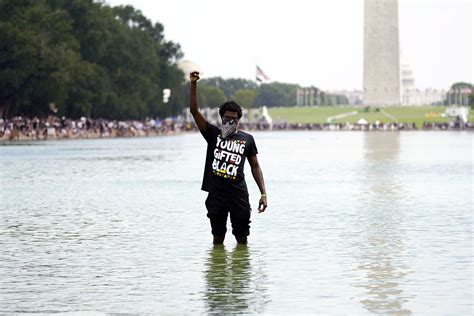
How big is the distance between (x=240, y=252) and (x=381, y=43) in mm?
164117

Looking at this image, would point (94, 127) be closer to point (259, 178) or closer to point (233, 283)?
point (259, 178)

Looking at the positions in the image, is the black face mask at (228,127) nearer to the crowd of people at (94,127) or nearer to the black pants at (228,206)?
the black pants at (228,206)

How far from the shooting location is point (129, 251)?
15453 millimetres

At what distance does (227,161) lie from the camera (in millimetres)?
14055

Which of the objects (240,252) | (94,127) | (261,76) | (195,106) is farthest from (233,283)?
(261,76)

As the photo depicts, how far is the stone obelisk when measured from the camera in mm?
175750

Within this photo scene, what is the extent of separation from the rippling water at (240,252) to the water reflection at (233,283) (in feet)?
0.06

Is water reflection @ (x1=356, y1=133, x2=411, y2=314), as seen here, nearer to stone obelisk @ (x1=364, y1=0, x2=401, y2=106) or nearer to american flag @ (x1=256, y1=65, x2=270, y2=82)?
american flag @ (x1=256, y1=65, x2=270, y2=82)

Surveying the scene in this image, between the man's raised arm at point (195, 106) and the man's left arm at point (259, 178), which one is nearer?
the man's raised arm at point (195, 106)

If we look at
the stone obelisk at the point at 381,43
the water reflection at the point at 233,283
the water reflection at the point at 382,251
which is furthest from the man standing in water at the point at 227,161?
the stone obelisk at the point at 381,43

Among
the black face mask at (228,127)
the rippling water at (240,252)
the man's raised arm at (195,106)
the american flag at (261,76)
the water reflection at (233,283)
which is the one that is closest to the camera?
the water reflection at (233,283)

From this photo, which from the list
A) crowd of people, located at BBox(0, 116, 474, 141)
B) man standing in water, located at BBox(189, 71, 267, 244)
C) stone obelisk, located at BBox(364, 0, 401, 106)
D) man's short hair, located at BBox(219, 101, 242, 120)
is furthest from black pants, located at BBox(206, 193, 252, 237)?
stone obelisk, located at BBox(364, 0, 401, 106)

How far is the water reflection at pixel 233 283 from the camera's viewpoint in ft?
36.1

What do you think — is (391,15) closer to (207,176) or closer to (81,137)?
(81,137)
